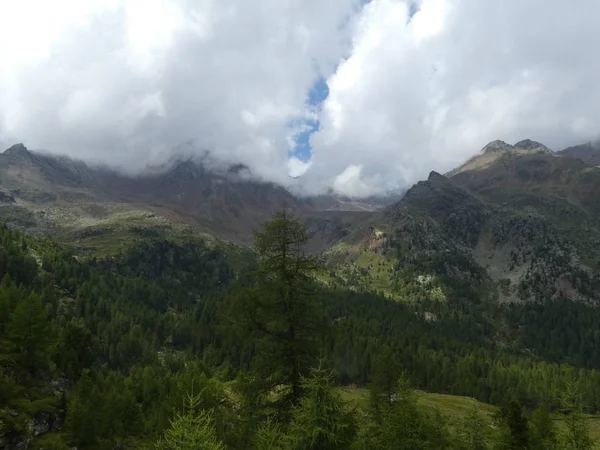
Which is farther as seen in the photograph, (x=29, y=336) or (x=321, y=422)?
(x=29, y=336)

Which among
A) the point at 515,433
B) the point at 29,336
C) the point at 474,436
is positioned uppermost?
the point at 29,336

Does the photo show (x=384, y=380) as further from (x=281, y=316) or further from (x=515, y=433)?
(x=281, y=316)

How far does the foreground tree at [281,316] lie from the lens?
920 inches

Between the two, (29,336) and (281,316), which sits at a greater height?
(281,316)

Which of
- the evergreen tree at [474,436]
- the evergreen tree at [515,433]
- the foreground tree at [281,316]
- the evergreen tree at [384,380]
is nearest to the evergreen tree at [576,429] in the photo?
the evergreen tree at [515,433]

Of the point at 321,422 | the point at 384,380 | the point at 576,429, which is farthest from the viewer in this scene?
the point at 384,380

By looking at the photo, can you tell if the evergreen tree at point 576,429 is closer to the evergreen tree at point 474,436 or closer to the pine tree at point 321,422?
the pine tree at point 321,422

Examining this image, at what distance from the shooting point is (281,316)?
23.6 metres

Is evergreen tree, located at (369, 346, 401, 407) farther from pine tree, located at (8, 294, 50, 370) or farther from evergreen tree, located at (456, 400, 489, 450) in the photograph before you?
pine tree, located at (8, 294, 50, 370)

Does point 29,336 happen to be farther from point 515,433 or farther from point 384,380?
point 515,433

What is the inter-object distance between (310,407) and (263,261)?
9.49m

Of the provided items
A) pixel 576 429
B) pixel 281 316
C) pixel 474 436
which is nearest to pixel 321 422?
pixel 281 316

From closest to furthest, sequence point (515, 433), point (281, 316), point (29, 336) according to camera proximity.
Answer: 1. point (281, 316)
2. point (515, 433)
3. point (29, 336)

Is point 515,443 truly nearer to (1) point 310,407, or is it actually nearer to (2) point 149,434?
(1) point 310,407
